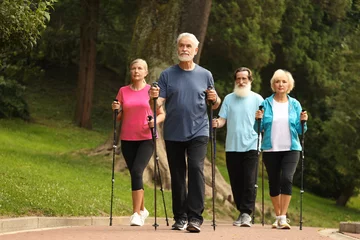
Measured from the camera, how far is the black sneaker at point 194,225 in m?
11.6

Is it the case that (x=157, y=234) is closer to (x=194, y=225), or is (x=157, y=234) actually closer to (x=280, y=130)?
(x=194, y=225)

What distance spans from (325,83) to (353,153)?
27.9ft

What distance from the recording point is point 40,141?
32.9 m

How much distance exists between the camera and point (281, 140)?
44.7 feet

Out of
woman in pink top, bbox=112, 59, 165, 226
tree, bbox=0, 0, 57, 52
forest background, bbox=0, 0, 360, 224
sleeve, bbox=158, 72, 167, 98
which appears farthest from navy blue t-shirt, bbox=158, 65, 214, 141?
forest background, bbox=0, 0, 360, 224

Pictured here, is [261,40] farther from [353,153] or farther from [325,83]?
[353,153]

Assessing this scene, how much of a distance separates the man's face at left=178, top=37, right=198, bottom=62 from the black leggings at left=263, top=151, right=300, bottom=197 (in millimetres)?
2360

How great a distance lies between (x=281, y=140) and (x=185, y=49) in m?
2.38

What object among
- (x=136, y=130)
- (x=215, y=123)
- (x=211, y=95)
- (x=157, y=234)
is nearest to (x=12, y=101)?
(x=215, y=123)

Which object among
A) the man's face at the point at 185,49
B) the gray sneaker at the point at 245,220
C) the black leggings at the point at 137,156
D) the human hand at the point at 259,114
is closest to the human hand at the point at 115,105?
the black leggings at the point at 137,156

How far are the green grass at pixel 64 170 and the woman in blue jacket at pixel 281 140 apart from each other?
2.94m

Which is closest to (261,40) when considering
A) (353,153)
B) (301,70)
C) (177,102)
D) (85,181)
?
(301,70)

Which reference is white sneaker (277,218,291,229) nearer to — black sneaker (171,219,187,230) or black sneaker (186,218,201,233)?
black sneaker (171,219,187,230)

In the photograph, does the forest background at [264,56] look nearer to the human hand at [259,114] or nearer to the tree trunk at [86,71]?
the tree trunk at [86,71]
